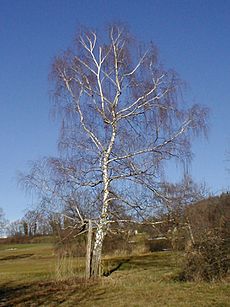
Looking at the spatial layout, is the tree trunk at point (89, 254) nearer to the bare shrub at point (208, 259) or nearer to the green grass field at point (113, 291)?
the green grass field at point (113, 291)

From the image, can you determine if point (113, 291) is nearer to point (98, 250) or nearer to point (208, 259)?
point (208, 259)

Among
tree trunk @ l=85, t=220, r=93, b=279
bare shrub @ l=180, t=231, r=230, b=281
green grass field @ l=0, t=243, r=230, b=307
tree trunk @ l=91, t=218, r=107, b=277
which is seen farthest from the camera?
tree trunk @ l=91, t=218, r=107, b=277

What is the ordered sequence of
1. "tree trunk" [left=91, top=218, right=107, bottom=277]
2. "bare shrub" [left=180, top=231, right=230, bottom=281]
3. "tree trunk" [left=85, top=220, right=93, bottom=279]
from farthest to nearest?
1. "tree trunk" [left=91, top=218, right=107, bottom=277]
2. "tree trunk" [left=85, top=220, right=93, bottom=279]
3. "bare shrub" [left=180, top=231, right=230, bottom=281]

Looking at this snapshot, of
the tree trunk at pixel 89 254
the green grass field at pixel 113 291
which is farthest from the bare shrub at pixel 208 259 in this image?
the tree trunk at pixel 89 254

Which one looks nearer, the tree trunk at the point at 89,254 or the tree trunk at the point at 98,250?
the tree trunk at the point at 89,254

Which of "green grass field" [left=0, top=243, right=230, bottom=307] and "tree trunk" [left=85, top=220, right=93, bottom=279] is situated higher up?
"tree trunk" [left=85, top=220, right=93, bottom=279]

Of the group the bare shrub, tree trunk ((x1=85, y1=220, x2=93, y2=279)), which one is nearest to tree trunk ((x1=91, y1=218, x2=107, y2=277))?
tree trunk ((x1=85, y1=220, x2=93, y2=279))

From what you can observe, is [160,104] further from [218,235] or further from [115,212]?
[218,235]

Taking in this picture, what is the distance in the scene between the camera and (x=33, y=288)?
1479 cm

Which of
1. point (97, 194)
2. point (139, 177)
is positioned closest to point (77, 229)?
point (97, 194)

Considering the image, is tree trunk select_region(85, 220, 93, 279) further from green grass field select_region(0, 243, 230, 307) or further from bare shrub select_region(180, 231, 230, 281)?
bare shrub select_region(180, 231, 230, 281)

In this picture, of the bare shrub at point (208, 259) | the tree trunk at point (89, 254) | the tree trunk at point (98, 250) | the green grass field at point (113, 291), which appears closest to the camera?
the green grass field at point (113, 291)

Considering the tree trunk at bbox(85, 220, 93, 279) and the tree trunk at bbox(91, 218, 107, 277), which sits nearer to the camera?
the tree trunk at bbox(85, 220, 93, 279)

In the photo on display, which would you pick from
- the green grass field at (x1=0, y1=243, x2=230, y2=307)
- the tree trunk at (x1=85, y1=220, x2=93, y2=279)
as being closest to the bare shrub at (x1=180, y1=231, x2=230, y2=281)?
the green grass field at (x1=0, y1=243, x2=230, y2=307)
